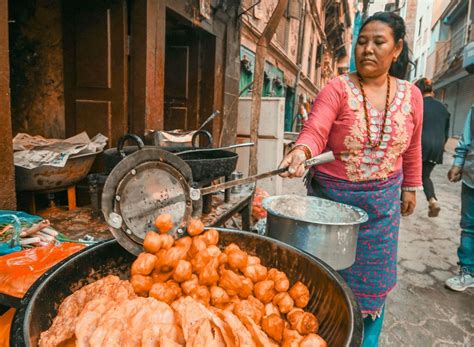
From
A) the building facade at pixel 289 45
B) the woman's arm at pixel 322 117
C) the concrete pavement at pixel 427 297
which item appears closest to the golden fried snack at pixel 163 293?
the woman's arm at pixel 322 117

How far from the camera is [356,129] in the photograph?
89.0 inches

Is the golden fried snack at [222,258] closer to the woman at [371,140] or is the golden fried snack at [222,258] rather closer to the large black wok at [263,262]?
the large black wok at [263,262]

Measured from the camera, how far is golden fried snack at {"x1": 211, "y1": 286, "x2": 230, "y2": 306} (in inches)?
53.9

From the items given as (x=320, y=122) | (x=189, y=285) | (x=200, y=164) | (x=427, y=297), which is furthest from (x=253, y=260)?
(x=427, y=297)

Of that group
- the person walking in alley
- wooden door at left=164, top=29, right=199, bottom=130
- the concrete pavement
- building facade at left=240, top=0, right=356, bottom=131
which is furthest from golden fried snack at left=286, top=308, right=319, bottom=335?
building facade at left=240, top=0, right=356, bottom=131

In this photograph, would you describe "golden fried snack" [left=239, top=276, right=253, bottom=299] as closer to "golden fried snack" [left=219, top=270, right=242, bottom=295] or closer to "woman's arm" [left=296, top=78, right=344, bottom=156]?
"golden fried snack" [left=219, top=270, right=242, bottom=295]

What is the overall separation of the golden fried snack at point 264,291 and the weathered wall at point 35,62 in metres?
3.99

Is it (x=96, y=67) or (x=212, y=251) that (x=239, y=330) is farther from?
(x=96, y=67)

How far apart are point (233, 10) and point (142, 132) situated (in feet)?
13.0

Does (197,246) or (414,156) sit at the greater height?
(414,156)

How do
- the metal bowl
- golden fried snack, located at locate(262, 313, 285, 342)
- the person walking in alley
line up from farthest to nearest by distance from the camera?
the person walking in alley, the metal bowl, golden fried snack, located at locate(262, 313, 285, 342)

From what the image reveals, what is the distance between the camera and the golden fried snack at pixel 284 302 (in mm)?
1396

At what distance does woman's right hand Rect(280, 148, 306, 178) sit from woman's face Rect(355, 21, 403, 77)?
2.39ft

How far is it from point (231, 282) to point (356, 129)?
1350 millimetres
